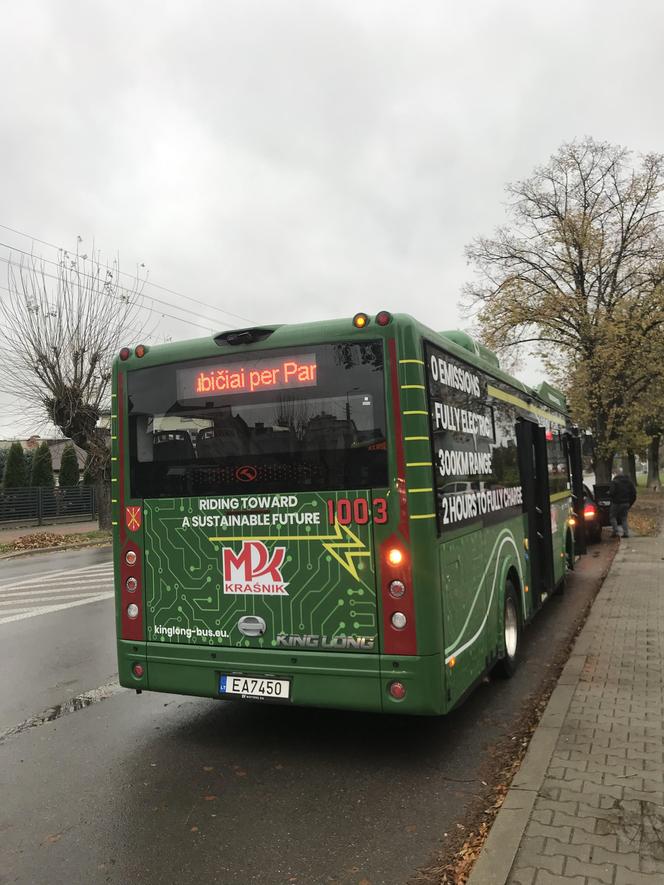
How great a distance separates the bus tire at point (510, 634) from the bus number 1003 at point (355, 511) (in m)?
2.23

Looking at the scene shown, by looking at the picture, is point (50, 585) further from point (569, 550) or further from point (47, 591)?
point (569, 550)

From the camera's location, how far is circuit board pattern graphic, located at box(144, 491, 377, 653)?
4.42 meters

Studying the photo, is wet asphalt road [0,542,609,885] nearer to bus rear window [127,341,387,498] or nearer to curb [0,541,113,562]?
bus rear window [127,341,387,498]

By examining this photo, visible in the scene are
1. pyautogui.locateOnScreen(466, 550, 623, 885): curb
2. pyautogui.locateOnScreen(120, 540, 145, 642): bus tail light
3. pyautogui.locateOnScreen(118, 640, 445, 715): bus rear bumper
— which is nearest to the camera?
pyautogui.locateOnScreen(466, 550, 623, 885): curb

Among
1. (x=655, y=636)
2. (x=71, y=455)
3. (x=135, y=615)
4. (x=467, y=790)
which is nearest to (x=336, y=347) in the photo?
(x=135, y=615)

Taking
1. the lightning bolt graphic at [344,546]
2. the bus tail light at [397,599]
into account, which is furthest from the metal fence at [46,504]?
the bus tail light at [397,599]

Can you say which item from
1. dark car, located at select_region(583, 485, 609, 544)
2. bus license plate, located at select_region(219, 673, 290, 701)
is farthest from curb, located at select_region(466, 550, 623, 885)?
dark car, located at select_region(583, 485, 609, 544)

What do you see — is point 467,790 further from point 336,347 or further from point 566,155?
point 566,155

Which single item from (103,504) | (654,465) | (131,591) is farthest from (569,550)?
(654,465)

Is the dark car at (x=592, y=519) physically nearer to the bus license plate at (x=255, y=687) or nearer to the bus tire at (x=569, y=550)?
the bus tire at (x=569, y=550)

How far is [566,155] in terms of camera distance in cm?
2644

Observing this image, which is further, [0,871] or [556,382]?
[556,382]


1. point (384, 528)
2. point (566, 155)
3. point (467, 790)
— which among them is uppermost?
point (566, 155)

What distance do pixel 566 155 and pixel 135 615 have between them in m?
26.4
